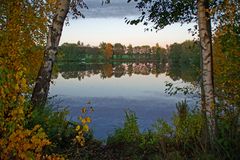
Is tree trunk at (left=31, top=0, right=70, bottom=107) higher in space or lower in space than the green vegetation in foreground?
higher

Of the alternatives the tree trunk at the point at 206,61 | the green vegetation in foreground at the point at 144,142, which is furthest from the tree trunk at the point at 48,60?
the tree trunk at the point at 206,61

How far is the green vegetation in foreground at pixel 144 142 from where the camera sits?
746 cm

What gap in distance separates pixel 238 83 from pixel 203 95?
83cm

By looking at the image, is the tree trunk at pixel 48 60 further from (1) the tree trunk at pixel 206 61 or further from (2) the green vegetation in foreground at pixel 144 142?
(1) the tree trunk at pixel 206 61

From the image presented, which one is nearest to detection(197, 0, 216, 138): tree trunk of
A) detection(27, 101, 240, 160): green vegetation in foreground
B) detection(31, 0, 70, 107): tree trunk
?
detection(27, 101, 240, 160): green vegetation in foreground

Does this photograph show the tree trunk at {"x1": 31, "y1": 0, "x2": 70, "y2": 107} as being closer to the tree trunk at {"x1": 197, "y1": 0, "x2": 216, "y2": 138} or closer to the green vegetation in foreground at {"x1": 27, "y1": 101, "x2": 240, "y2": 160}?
the green vegetation in foreground at {"x1": 27, "y1": 101, "x2": 240, "y2": 160}

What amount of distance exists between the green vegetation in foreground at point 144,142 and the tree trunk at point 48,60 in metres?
0.43

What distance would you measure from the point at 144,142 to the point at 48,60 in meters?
3.38

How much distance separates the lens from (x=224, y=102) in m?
8.29

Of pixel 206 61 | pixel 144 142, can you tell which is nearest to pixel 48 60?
pixel 144 142

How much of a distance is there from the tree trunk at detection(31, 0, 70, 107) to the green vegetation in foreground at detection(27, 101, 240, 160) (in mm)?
435

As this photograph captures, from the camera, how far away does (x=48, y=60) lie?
31.4 ft

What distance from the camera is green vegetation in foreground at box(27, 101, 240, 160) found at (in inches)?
294

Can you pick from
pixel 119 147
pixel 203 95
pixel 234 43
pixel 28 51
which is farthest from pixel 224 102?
pixel 28 51
